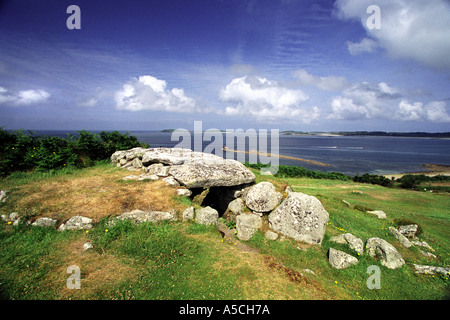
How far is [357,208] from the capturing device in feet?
57.5

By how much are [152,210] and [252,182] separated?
24.9 ft

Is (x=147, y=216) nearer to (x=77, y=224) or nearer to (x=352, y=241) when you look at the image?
(x=77, y=224)

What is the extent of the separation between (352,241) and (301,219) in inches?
112

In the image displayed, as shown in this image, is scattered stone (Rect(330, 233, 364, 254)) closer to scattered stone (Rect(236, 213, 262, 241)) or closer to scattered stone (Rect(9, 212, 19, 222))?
scattered stone (Rect(236, 213, 262, 241))

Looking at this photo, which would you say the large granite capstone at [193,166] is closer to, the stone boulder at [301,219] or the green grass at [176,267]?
the green grass at [176,267]

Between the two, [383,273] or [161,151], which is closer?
[383,273]

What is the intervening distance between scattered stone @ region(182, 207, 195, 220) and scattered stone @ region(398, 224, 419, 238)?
14.6m

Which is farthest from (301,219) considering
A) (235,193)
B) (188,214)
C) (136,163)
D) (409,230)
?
(136,163)

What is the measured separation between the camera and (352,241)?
10.2 metres

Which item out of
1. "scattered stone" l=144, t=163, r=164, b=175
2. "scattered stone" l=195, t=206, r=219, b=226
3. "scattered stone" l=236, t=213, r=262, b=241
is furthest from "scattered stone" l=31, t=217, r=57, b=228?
"scattered stone" l=236, t=213, r=262, b=241

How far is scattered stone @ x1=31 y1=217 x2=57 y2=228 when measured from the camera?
7695mm
